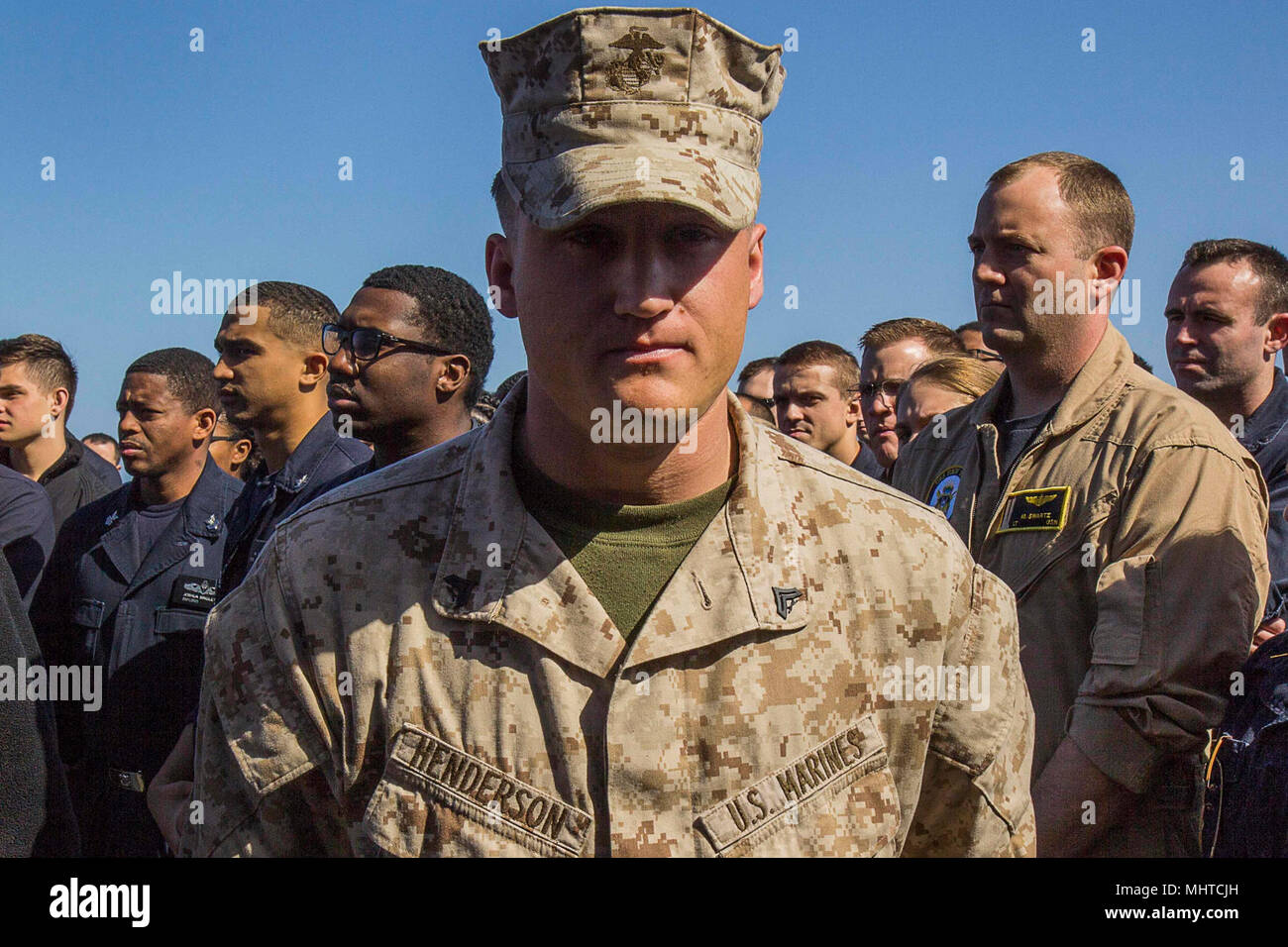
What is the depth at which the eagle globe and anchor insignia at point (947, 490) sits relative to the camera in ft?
13.1

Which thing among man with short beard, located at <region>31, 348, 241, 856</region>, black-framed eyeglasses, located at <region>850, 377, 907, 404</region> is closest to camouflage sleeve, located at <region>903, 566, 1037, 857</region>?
man with short beard, located at <region>31, 348, 241, 856</region>

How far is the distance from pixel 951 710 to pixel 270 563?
47.3 inches

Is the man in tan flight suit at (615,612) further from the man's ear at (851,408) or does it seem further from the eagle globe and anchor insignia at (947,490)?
the man's ear at (851,408)

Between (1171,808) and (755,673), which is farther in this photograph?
(1171,808)

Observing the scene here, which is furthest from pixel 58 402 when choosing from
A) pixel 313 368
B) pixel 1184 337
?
pixel 1184 337

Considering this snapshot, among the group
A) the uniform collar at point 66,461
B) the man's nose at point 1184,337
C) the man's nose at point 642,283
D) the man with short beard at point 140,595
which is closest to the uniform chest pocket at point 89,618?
the man with short beard at point 140,595

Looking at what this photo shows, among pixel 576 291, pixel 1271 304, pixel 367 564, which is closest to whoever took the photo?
pixel 576 291

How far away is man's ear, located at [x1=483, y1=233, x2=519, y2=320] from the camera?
2166 millimetres

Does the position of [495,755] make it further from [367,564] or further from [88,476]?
[88,476]

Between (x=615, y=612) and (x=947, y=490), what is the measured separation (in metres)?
2.23

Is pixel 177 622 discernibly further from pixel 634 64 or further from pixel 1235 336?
pixel 1235 336
